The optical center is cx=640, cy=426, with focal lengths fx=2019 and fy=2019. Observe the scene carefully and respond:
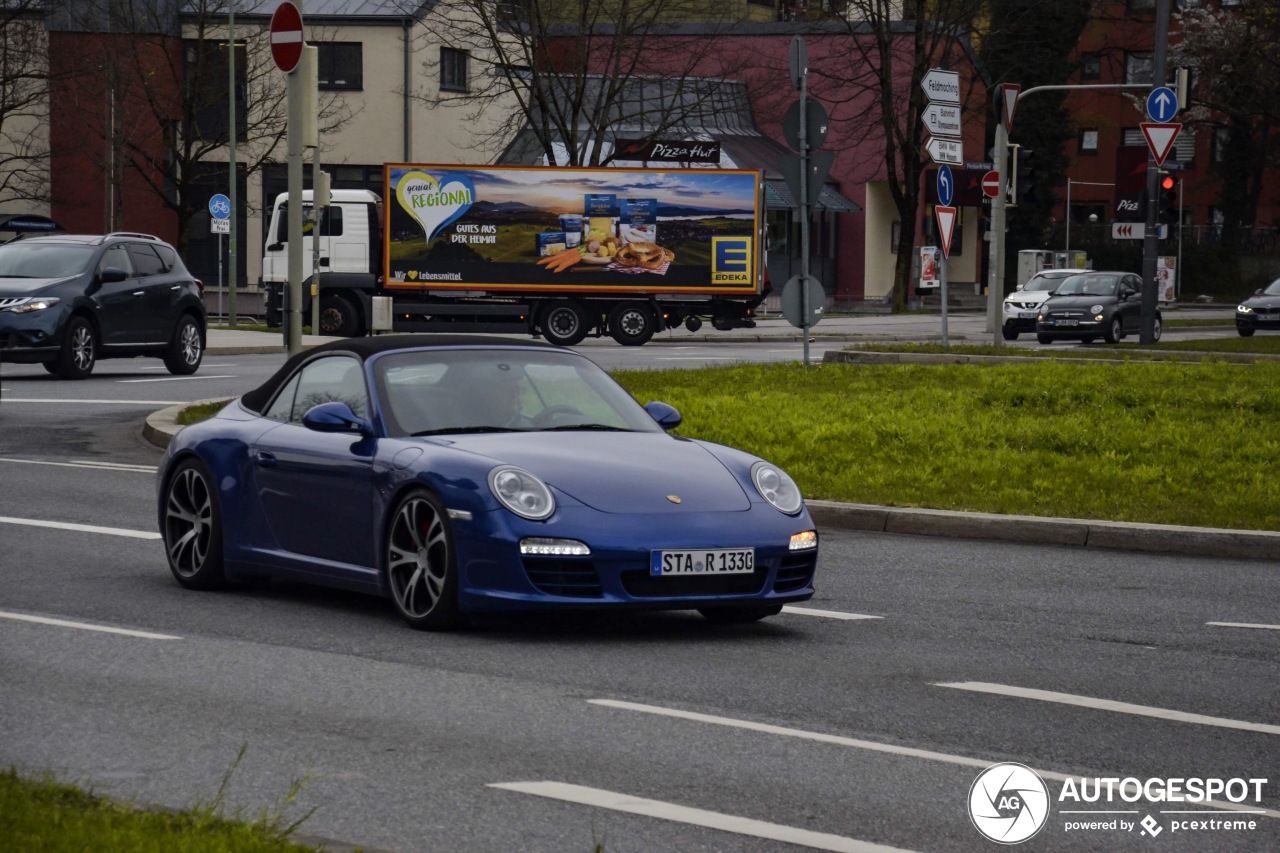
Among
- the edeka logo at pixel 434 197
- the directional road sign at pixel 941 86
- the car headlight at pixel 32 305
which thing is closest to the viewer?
the directional road sign at pixel 941 86

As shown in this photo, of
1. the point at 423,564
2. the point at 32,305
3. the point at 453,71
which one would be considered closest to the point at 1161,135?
the point at 32,305

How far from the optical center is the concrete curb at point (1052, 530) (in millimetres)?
12070

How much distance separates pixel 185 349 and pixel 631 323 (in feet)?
45.2

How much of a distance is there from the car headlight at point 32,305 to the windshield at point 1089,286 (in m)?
24.5

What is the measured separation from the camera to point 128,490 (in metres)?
14.2

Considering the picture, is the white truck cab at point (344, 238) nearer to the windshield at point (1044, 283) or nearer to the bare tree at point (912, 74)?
the windshield at point (1044, 283)

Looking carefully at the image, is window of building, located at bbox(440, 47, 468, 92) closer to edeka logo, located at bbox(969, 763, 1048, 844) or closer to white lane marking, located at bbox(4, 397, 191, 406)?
white lane marking, located at bbox(4, 397, 191, 406)

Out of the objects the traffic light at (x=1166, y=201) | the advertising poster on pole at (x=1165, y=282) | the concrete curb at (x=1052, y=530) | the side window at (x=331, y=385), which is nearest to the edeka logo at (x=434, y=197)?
the traffic light at (x=1166, y=201)

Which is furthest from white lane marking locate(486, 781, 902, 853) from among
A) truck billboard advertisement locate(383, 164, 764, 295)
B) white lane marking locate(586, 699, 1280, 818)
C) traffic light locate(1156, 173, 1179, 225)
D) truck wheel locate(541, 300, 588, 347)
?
truck billboard advertisement locate(383, 164, 764, 295)

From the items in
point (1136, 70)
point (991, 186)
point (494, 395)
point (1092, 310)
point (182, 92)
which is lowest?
point (1092, 310)

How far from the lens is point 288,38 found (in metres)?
16.7

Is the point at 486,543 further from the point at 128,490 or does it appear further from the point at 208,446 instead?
the point at 128,490

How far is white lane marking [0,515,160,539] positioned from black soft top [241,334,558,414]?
6.79 ft

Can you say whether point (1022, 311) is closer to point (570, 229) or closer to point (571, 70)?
point (570, 229)
